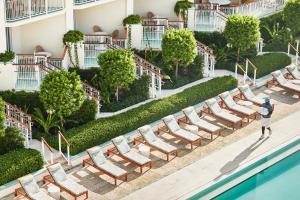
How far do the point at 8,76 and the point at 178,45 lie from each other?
8208 millimetres

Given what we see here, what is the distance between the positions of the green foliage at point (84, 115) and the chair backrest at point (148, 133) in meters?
2.80

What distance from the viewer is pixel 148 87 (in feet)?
111

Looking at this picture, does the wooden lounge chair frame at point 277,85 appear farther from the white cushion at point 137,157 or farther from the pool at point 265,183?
the white cushion at point 137,157

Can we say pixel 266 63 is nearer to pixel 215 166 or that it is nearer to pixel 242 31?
pixel 242 31

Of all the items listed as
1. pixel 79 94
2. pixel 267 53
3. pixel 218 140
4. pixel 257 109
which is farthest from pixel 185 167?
pixel 267 53

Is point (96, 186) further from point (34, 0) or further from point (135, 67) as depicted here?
point (34, 0)

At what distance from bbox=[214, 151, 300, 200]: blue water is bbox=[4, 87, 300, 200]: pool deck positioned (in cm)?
78

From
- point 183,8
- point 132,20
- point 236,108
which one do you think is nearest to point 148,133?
point 236,108

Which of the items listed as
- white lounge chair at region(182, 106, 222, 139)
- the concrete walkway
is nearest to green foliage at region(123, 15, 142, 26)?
white lounge chair at region(182, 106, 222, 139)

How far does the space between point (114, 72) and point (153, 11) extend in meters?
10.5

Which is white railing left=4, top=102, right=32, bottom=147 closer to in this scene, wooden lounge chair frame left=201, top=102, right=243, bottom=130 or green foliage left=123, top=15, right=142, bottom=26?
wooden lounge chair frame left=201, top=102, right=243, bottom=130

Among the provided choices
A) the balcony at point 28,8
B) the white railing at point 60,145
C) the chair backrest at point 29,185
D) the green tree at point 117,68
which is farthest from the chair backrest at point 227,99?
the chair backrest at point 29,185

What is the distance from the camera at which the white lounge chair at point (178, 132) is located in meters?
29.1

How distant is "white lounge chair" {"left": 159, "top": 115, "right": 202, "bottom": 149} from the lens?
95.6 ft
